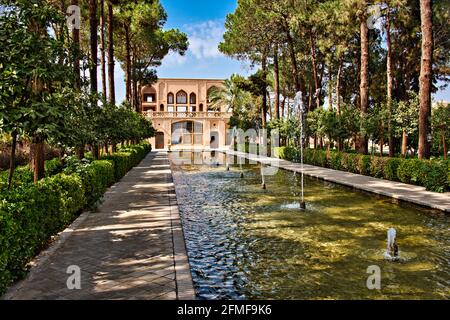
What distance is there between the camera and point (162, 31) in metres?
35.5

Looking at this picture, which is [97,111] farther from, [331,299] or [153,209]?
[331,299]

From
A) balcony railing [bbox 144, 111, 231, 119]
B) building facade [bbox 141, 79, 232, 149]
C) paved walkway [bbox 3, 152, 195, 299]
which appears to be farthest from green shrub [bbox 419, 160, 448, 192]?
balcony railing [bbox 144, 111, 231, 119]

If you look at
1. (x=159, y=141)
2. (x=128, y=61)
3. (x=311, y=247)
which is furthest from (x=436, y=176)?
(x=159, y=141)

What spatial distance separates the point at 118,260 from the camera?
598cm

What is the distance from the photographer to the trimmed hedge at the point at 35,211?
15.4 ft

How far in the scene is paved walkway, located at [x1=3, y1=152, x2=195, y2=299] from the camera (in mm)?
4781

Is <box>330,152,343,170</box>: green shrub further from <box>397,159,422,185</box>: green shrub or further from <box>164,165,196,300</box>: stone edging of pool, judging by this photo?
<box>164,165,196,300</box>: stone edging of pool

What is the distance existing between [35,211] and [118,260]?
1.36 m

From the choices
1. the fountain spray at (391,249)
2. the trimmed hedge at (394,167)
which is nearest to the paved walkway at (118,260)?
the fountain spray at (391,249)

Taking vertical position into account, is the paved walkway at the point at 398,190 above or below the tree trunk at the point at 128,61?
below

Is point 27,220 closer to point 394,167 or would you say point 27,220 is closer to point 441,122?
point 394,167

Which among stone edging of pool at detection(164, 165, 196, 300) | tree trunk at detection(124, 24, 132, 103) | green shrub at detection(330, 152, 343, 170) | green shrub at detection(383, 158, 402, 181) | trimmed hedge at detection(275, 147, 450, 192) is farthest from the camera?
tree trunk at detection(124, 24, 132, 103)

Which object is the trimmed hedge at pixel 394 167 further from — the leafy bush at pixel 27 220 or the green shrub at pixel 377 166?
the leafy bush at pixel 27 220

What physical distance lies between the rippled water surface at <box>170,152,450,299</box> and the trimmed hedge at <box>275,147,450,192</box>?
220cm
